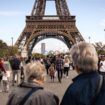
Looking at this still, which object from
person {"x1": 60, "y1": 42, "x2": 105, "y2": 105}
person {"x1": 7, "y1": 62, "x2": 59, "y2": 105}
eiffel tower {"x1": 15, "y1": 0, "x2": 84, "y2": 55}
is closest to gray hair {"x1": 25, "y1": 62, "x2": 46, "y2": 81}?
person {"x1": 7, "y1": 62, "x2": 59, "y2": 105}

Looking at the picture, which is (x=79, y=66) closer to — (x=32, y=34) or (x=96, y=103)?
(x=96, y=103)

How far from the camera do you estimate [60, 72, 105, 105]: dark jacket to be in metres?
4.59

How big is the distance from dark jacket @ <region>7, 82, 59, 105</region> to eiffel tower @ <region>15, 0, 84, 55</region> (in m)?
74.3

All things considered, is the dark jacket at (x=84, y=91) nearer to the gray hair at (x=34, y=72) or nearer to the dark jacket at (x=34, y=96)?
the dark jacket at (x=34, y=96)

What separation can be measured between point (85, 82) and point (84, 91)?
12cm

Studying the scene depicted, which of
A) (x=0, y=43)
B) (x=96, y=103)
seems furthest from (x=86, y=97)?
(x=0, y=43)

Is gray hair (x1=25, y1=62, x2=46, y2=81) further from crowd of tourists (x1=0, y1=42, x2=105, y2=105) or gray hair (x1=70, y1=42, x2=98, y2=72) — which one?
gray hair (x1=70, y1=42, x2=98, y2=72)

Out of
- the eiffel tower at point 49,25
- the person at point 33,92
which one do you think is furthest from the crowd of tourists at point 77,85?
the eiffel tower at point 49,25

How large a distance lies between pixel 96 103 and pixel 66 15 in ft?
256

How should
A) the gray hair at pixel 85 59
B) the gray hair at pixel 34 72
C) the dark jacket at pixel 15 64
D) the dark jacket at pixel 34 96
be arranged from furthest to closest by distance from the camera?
the dark jacket at pixel 15 64 < the gray hair at pixel 34 72 < the dark jacket at pixel 34 96 < the gray hair at pixel 85 59

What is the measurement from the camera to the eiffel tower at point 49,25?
80.1 m

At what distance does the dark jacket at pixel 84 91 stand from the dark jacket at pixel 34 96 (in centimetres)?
47

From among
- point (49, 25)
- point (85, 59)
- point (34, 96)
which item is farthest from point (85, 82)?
point (49, 25)

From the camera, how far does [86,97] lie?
459 centimetres
